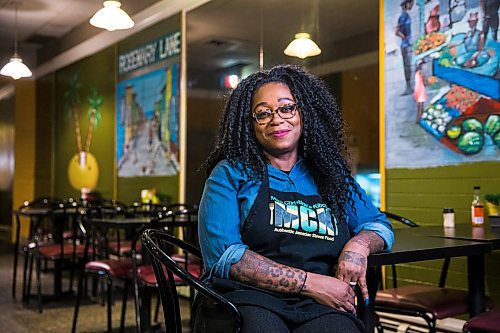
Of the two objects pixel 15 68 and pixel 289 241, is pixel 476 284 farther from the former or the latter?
pixel 15 68

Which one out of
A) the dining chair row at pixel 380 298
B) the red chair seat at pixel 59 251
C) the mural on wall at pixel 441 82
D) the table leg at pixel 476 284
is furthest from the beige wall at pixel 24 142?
the table leg at pixel 476 284

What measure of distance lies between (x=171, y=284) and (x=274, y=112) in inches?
23.6

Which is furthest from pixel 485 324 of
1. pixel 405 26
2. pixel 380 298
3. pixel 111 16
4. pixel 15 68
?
pixel 15 68

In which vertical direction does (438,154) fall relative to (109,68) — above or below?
below

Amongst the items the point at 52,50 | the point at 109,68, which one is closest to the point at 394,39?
the point at 109,68

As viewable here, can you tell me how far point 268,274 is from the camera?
5.42 feet

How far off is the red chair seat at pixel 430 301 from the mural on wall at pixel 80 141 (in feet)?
18.9

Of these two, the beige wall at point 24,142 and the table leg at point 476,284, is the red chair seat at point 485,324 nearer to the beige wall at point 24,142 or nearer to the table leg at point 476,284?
the table leg at point 476,284

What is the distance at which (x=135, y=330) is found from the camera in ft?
14.0

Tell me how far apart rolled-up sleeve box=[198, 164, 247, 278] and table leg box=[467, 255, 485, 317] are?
1.35m

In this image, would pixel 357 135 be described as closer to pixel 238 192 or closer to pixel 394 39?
pixel 394 39

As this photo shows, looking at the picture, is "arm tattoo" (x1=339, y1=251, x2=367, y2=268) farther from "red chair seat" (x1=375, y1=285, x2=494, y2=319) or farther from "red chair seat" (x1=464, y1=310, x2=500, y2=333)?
"red chair seat" (x1=375, y1=285, x2=494, y2=319)

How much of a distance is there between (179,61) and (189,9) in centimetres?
53

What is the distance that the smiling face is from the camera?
1.84 m
